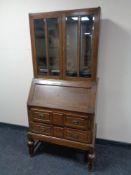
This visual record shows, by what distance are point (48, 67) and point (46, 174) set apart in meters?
1.20

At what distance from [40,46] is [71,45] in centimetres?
37

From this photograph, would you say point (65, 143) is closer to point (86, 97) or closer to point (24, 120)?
point (86, 97)

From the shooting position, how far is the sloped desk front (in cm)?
165

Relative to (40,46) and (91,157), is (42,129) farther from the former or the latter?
(40,46)

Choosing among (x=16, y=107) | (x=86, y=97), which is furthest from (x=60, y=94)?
(x=16, y=107)

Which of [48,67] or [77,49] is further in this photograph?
[48,67]

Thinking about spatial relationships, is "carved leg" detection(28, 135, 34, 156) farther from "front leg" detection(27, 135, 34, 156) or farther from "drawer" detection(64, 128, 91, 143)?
"drawer" detection(64, 128, 91, 143)

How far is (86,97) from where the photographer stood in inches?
65.6

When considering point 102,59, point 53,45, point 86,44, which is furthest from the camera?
point 102,59

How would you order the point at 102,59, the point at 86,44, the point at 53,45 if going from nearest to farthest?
the point at 86,44, the point at 53,45, the point at 102,59

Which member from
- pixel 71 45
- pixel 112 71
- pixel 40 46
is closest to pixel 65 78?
pixel 71 45

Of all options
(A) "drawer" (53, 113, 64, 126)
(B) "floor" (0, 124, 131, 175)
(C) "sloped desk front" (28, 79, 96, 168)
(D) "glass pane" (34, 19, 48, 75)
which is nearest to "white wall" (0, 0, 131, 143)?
(B) "floor" (0, 124, 131, 175)

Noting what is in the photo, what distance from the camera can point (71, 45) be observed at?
1.70 metres

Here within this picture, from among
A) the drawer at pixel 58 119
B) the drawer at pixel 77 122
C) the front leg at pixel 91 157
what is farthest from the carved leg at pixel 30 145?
the front leg at pixel 91 157
